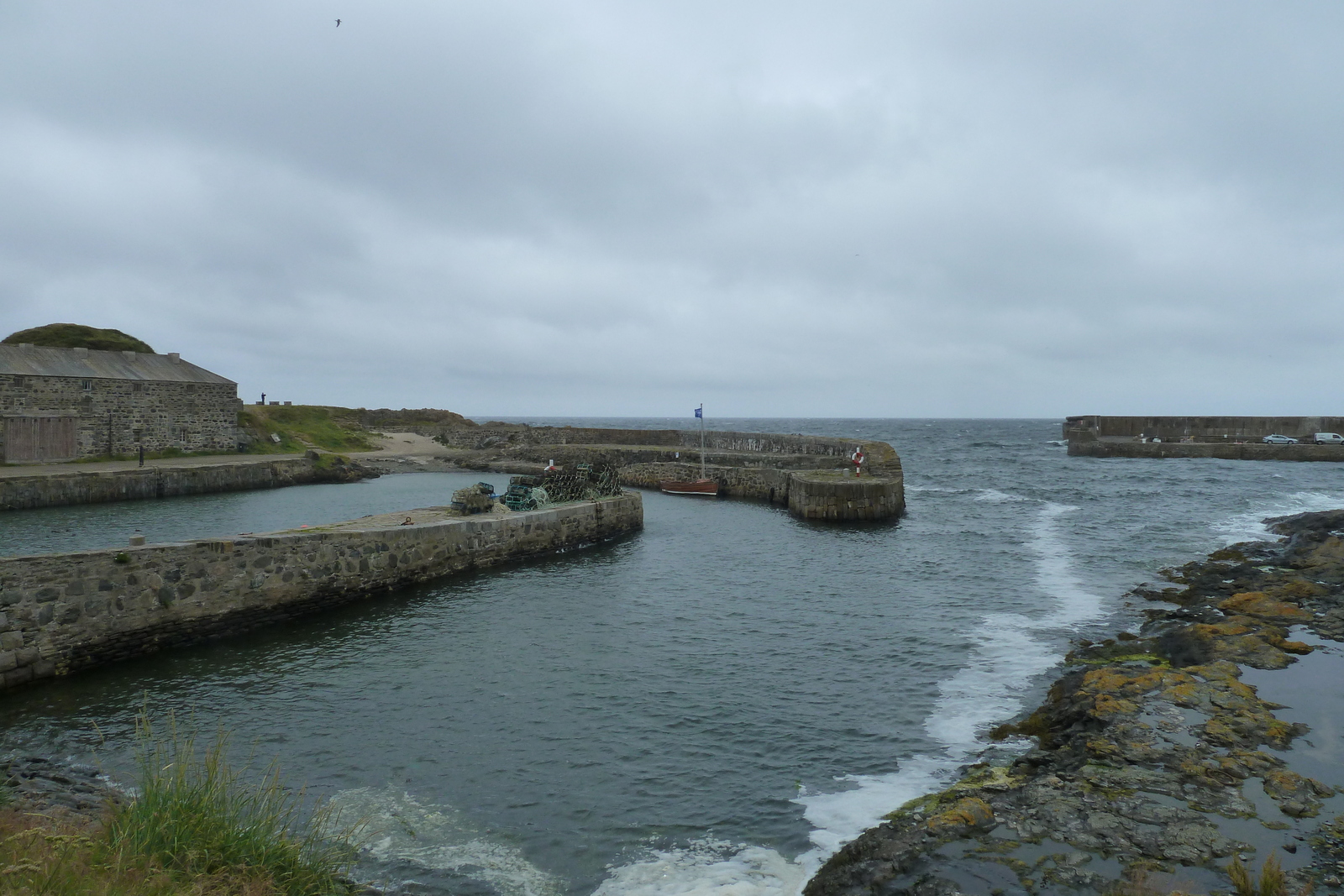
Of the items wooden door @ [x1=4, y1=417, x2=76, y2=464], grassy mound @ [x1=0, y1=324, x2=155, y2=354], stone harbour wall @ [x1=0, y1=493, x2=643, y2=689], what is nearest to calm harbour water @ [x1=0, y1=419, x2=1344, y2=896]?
stone harbour wall @ [x1=0, y1=493, x2=643, y2=689]

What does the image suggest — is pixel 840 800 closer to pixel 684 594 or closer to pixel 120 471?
pixel 684 594

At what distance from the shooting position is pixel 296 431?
5253 cm

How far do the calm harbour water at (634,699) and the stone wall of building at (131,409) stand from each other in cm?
1160

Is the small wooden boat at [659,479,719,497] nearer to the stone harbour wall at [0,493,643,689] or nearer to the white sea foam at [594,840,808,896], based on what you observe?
the stone harbour wall at [0,493,643,689]

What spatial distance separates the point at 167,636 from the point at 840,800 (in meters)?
11.9

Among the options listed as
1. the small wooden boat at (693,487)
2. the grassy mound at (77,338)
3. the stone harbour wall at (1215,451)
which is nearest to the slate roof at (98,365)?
the grassy mound at (77,338)

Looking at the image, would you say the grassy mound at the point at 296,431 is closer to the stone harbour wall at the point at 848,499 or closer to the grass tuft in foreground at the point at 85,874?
the stone harbour wall at the point at 848,499

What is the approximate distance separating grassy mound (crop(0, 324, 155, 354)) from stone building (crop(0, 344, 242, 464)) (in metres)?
12.2

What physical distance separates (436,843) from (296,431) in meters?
51.9

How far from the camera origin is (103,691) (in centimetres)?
1095

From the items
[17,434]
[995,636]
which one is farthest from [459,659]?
[17,434]

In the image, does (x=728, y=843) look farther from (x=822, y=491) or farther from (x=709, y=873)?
(x=822, y=491)

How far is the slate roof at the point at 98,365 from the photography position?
31.5 meters

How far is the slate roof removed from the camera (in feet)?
103
